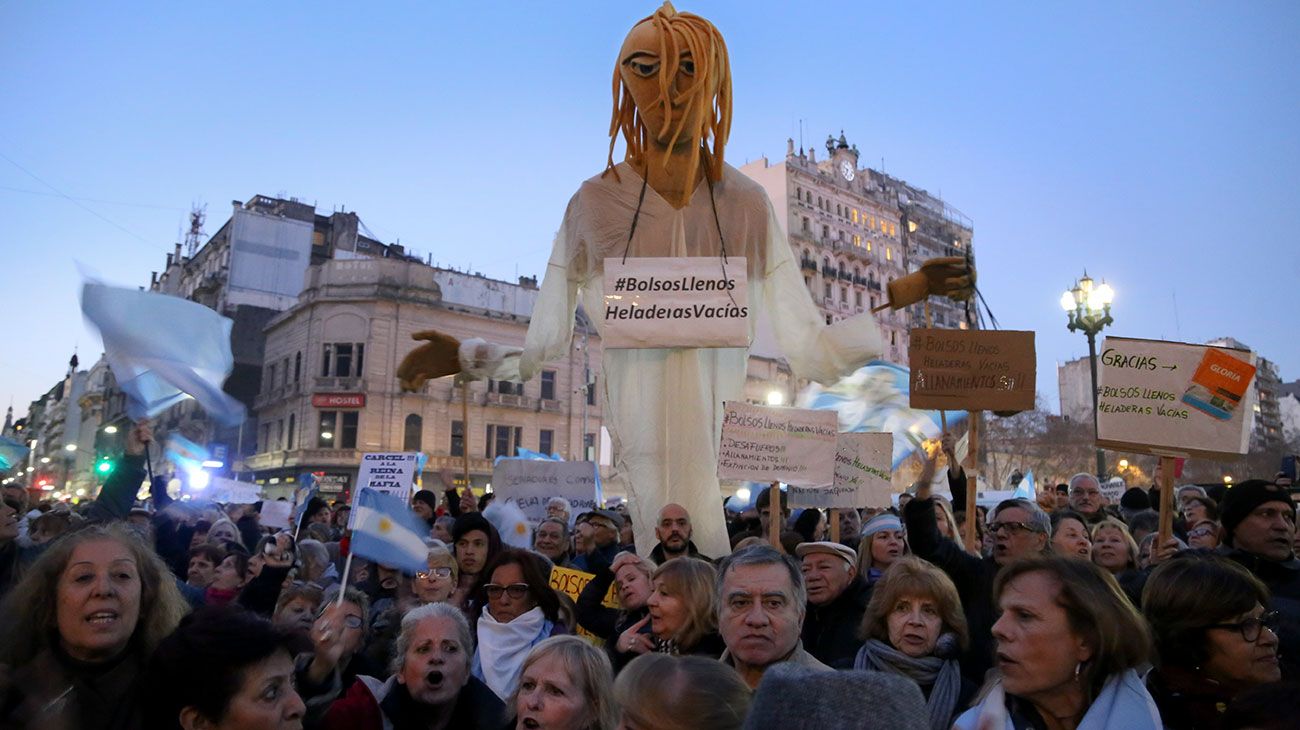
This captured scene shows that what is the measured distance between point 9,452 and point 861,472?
1144cm

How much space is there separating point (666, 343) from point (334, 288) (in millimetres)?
41323

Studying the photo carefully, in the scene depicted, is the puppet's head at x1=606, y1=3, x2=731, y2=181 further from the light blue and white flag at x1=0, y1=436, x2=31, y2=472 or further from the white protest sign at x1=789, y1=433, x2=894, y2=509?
the light blue and white flag at x1=0, y1=436, x2=31, y2=472

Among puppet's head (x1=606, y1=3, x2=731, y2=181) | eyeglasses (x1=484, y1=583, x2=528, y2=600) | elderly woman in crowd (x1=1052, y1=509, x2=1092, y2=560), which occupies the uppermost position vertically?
puppet's head (x1=606, y1=3, x2=731, y2=181)

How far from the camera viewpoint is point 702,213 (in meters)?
5.71

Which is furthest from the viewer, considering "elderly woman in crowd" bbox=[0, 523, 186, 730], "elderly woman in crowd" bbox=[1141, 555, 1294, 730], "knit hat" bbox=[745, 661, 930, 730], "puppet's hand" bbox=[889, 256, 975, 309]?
"puppet's hand" bbox=[889, 256, 975, 309]

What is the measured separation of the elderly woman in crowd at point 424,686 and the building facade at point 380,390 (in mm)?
38376

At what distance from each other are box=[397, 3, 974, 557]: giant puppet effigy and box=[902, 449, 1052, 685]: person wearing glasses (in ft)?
4.09

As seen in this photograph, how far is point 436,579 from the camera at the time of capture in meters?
5.27

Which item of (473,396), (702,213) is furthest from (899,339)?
(702,213)

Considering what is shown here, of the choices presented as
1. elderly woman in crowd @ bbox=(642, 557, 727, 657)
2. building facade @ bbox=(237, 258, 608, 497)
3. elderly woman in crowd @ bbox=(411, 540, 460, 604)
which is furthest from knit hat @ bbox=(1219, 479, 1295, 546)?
building facade @ bbox=(237, 258, 608, 497)

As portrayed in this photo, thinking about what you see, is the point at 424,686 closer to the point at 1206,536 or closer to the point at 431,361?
the point at 431,361

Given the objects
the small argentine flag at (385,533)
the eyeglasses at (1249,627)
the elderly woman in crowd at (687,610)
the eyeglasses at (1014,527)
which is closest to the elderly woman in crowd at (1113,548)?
the eyeglasses at (1014,527)

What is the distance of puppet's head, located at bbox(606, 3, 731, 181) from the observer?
5496mm

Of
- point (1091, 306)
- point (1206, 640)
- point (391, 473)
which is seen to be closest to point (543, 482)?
point (391, 473)
